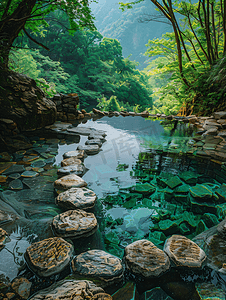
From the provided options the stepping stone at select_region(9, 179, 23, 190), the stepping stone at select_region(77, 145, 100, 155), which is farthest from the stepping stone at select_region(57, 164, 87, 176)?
the stepping stone at select_region(77, 145, 100, 155)

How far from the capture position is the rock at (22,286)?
92cm

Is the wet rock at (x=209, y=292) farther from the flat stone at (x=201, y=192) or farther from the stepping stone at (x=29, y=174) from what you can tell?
the stepping stone at (x=29, y=174)

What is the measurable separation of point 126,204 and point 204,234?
2.47ft

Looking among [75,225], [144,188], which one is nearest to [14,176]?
[75,225]

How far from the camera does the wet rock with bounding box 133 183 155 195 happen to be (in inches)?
81.5

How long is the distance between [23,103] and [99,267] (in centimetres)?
354

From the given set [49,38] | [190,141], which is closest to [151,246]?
[190,141]

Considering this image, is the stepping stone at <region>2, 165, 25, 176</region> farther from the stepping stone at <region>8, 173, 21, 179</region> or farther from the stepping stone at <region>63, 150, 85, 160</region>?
the stepping stone at <region>63, 150, 85, 160</region>

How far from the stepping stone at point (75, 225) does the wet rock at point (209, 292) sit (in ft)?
2.64

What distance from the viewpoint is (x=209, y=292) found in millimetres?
1017

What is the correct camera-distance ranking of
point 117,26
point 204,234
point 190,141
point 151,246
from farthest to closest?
point 117,26
point 190,141
point 204,234
point 151,246

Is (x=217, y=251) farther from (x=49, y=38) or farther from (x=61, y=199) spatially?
(x=49, y=38)

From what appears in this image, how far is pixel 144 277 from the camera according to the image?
3.52ft

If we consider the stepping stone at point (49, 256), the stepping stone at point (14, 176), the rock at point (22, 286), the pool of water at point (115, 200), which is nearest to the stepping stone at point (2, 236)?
the pool of water at point (115, 200)
